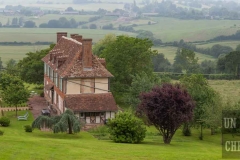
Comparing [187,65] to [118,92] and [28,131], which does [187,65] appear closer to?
[118,92]

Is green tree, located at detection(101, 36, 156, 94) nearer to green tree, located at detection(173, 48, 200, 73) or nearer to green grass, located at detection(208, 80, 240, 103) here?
green grass, located at detection(208, 80, 240, 103)

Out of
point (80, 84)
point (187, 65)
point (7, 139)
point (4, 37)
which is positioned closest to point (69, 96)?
point (80, 84)

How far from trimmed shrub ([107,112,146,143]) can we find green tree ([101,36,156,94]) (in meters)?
25.2

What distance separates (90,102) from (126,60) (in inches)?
589

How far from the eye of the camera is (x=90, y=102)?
5159 cm

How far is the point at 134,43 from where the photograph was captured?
66.6 metres

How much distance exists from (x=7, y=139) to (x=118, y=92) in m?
34.2

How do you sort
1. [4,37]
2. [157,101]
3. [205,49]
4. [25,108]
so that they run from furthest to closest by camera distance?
1. [4,37]
2. [205,49]
3. [25,108]
4. [157,101]

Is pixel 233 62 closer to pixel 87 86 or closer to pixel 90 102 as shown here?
pixel 87 86

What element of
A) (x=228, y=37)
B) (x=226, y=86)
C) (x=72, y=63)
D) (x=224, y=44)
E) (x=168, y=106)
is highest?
(x=72, y=63)

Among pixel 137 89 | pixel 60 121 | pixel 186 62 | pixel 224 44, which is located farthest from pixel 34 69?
pixel 224 44

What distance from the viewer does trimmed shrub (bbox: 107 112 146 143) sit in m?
38.1

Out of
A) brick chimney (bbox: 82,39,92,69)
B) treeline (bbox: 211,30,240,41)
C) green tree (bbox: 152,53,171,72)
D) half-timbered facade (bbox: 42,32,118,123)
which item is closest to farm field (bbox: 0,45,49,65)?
green tree (bbox: 152,53,171,72)

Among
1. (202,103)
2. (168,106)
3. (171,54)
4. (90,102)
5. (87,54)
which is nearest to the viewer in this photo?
(168,106)
